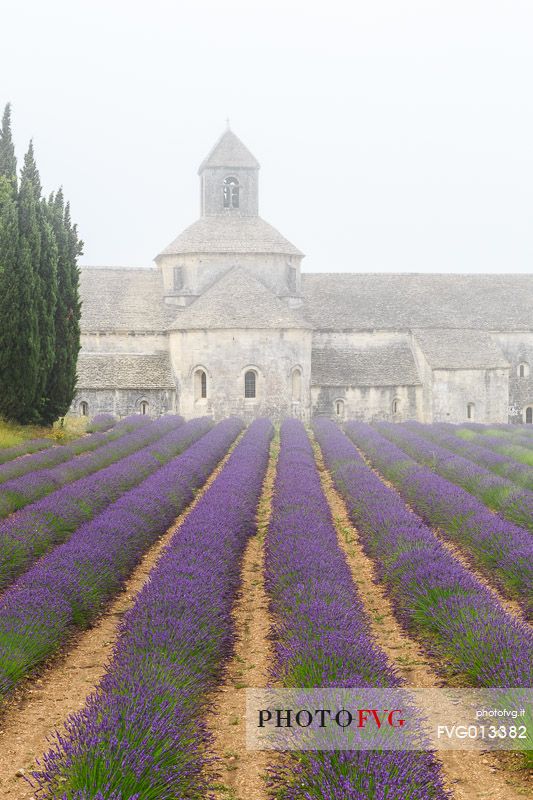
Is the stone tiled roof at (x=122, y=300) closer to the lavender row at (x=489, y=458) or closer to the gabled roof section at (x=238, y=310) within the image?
the gabled roof section at (x=238, y=310)

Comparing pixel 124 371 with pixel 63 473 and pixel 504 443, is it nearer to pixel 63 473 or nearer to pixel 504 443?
pixel 504 443

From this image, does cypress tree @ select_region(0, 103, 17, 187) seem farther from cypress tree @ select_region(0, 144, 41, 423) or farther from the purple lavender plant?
the purple lavender plant

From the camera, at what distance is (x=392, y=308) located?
4153cm

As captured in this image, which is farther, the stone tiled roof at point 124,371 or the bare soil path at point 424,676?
the stone tiled roof at point 124,371

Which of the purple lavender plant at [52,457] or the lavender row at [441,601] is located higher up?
the purple lavender plant at [52,457]

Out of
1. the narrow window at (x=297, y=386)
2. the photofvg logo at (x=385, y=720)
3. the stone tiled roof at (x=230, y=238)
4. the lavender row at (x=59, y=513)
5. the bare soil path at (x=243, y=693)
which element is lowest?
the bare soil path at (x=243, y=693)

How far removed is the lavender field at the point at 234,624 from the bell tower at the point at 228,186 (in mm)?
29319

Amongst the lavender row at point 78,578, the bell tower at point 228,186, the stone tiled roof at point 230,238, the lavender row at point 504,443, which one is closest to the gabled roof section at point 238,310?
the stone tiled roof at point 230,238

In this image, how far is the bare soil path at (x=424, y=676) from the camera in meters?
4.66

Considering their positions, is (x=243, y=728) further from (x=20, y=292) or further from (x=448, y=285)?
(x=448, y=285)

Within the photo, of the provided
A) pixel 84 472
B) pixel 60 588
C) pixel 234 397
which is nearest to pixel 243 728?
pixel 60 588

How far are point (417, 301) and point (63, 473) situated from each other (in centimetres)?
3037

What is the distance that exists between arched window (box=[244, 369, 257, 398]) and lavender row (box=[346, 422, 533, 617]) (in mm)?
19333

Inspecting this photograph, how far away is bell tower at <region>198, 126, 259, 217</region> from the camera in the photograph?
42062 mm
